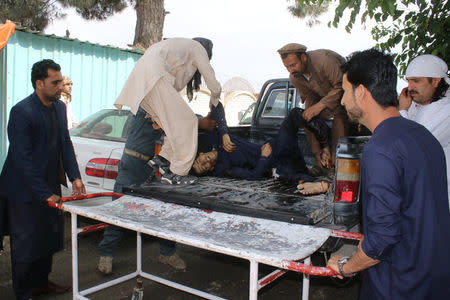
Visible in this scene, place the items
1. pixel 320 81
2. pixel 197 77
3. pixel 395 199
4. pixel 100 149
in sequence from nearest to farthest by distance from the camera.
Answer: pixel 395 199 → pixel 197 77 → pixel 320 81 → pixel 100 149

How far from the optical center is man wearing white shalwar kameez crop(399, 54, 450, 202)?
2852mm

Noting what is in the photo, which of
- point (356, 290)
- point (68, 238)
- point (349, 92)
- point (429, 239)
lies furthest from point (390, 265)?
point (68, 238)

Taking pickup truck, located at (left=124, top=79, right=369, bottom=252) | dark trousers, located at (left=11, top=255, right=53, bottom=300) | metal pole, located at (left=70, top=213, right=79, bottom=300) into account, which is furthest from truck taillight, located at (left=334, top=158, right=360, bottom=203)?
dark trousers, located at (left=11, top=255, right=53, bottom=300)

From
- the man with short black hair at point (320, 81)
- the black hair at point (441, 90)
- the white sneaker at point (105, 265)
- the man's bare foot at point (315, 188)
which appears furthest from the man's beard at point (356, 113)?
the white sneaker at point (105, 265)

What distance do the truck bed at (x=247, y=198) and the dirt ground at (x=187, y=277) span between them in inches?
42.4

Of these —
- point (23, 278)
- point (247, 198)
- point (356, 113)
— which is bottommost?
point (23, 278)

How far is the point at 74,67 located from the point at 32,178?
6.05 metres

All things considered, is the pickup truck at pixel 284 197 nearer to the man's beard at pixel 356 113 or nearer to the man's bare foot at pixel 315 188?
the man's bare foot at pixel 315 188

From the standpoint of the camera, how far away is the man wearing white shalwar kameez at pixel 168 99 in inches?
136

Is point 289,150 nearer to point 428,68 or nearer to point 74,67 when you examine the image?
point 428,68

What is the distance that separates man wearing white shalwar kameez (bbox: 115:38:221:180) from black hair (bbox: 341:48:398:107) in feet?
6.55

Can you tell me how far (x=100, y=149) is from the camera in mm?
4750

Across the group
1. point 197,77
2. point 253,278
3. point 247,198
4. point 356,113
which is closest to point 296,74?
point 197,77

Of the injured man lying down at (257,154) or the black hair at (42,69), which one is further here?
the injured man lying down at (257,154)
